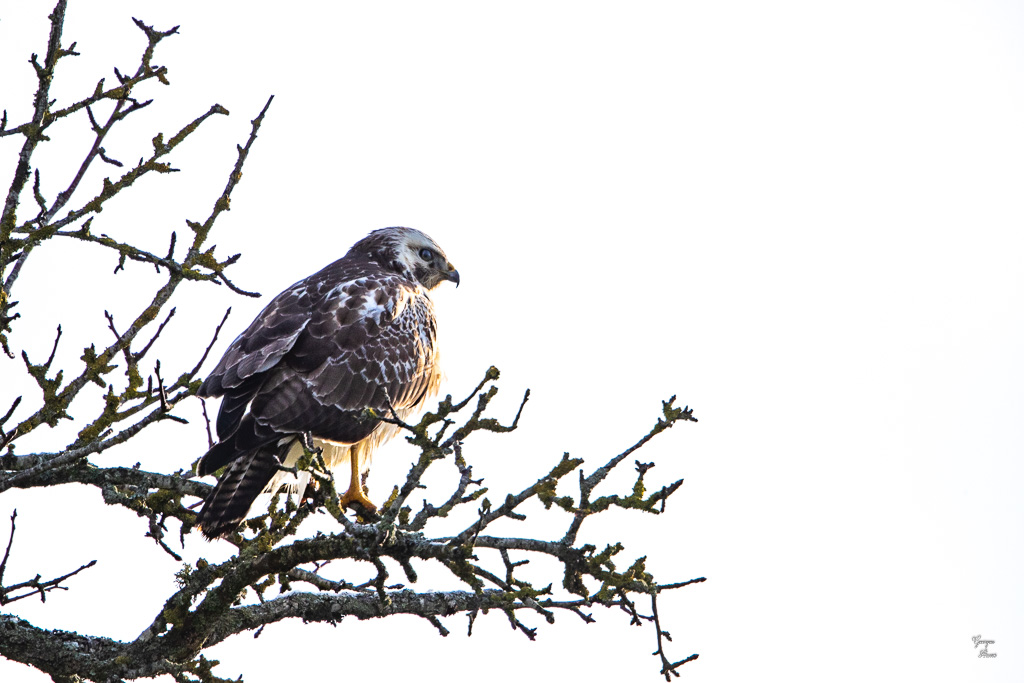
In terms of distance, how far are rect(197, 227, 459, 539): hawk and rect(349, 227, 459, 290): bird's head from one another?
595 millimetres

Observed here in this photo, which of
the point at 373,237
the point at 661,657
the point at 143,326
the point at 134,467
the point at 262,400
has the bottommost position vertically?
the point at 661,657

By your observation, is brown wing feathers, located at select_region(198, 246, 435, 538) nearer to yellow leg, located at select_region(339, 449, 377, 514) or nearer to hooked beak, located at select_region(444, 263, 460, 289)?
yellow leg, located at select_region(339, 449, 377, 514)

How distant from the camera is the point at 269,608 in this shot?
4906 millimetres

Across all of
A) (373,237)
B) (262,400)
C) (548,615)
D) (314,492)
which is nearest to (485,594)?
(548,615)

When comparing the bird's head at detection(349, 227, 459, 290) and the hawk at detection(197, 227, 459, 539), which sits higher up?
the bird's head at detection(349, 227, 459, 290)

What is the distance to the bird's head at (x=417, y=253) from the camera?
916 cm

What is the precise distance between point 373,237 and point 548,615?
562cm

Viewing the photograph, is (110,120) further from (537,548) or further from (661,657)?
(661,657)

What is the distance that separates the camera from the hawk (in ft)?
19.1

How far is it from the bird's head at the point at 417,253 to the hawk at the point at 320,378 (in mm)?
595

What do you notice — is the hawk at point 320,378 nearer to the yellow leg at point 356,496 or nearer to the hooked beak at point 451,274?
the yellow leg at point 356,496

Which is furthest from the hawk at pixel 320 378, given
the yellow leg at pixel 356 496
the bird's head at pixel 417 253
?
the bird's head at pixel 417 253

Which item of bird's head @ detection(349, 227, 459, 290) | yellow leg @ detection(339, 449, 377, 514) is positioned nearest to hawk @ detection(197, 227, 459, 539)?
yellow leg @ detection(339, 449, 377, 514)

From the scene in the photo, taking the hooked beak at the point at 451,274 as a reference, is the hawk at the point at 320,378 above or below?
below
